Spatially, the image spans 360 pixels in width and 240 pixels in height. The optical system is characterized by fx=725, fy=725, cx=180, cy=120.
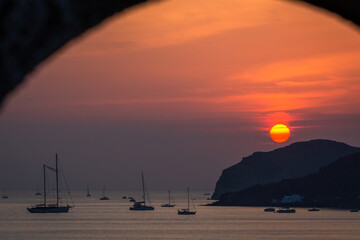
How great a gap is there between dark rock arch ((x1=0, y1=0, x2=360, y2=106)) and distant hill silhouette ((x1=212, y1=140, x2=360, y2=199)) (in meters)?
160

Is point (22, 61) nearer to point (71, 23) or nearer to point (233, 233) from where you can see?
point (71, 23)

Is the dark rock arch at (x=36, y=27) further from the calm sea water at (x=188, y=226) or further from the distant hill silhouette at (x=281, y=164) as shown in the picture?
the distant hill silhouette at (x=281, y=164)

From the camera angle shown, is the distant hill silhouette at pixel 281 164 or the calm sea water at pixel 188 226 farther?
the distant hill silhouette at pixel 281 164

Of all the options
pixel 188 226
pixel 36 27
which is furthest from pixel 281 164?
pixel 36 27

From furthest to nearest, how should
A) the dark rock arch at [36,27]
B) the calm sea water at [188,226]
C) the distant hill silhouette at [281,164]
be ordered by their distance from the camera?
1. the distant hill silhouette at [281,164]
2. the calm sea water at [188,226]
3. the dark rock arch at [36,27]

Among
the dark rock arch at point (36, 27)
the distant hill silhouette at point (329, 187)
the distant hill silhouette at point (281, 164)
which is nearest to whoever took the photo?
the dark rock arch at point (36, 27)

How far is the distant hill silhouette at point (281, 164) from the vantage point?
16075 cm

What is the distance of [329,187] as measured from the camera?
11825 cm

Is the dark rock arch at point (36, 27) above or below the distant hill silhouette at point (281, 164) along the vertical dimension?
below

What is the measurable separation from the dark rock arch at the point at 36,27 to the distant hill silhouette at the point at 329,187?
391 feet

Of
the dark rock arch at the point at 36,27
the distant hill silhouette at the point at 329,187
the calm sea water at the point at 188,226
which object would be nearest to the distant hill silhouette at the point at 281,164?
the distant hill silhouette at the point at 329,187

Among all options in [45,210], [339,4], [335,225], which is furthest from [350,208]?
[339,4]

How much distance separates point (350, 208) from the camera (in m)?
118

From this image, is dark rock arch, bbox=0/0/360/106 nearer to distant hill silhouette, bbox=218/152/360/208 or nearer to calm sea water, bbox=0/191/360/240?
calm sea water, bbox=0/191/360/240
